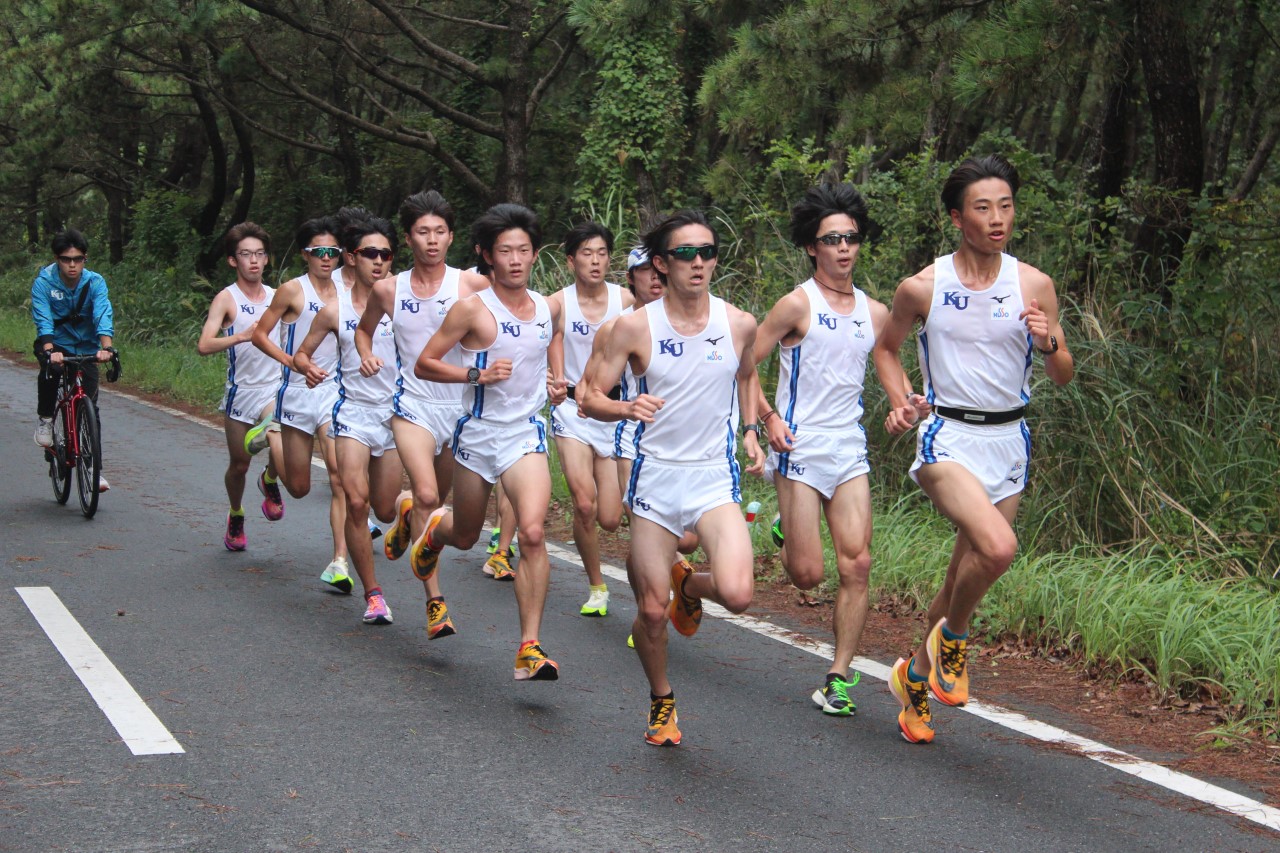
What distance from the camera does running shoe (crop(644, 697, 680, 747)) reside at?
5945 mm

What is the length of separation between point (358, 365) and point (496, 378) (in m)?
1.96

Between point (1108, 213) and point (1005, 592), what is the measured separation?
165 inches

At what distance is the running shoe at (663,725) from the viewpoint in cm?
595

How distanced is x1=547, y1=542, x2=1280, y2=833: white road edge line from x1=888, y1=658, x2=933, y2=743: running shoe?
1.44 feet

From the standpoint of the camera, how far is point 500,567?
9453 millimetres

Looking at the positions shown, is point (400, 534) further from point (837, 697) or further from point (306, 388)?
point (837, 697)

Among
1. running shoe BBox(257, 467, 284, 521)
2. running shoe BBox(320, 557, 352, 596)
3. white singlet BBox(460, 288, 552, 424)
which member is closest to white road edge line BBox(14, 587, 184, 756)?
running shoe BBox(320, 557, 352, 596)

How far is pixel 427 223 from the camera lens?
26.0 ft

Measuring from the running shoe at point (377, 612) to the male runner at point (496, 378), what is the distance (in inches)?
25.7

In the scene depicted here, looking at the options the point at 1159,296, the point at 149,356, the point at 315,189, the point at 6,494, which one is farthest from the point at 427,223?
the point at 315,189

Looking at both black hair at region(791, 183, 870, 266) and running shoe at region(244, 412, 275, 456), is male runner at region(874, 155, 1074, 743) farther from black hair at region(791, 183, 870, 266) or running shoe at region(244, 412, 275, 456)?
running shoe at region(244, 412, 275, 456)

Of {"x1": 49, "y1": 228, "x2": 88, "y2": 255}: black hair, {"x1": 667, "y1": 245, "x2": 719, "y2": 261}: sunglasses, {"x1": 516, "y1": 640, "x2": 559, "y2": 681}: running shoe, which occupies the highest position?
{"x1": 667, "y1": 245, "x2": 719, "y2": 261}: sunglasses

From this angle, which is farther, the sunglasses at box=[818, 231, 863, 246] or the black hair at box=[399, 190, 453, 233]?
the black hair at box=[399, 190, 453, 233]

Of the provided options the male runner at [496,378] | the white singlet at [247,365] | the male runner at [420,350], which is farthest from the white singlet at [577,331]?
the white singlet at [247,365]
